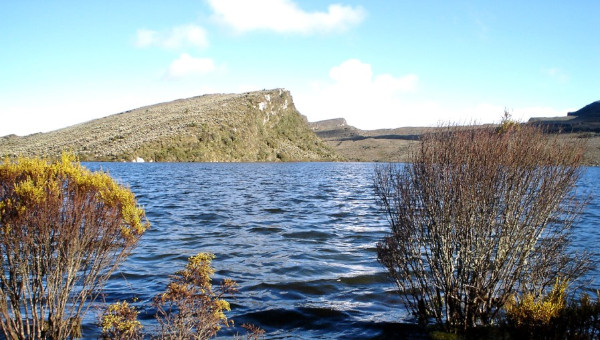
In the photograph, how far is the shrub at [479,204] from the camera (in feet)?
19.7

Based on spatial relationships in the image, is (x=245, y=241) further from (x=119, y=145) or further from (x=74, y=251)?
(x=119, y=145)

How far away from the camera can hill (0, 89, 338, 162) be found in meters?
93.8

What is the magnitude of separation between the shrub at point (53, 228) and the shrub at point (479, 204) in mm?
4366

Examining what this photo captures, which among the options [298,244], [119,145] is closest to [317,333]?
[298,244]

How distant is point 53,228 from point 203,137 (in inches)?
4040

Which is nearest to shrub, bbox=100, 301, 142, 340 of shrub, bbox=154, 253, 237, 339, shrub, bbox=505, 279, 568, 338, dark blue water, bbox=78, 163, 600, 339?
shrub, bbox=154, 253, 237, 339

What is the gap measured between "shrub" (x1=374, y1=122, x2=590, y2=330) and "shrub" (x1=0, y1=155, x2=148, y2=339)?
437 cm

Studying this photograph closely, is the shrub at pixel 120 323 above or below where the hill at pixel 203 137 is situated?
below

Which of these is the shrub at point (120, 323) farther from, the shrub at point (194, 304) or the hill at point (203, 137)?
the hill at point (203, 137)

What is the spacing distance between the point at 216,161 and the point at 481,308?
335 ft

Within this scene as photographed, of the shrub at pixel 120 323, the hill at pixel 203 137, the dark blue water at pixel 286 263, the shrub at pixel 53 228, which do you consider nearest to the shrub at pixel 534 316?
the dark blue water at pixel 286 263

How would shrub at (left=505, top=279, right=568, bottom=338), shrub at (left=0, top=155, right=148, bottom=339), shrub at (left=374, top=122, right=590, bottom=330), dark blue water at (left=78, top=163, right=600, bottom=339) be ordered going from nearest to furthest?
shrub at (left=0, top=155, right=148, bottom=339) < shrub at (left=505, top=279, right=568, bottom=338) < shrub at (left=374, top=122, right=590, bottom=330) < dark blue water at (left=78, top=163, right=600, bottom=339)

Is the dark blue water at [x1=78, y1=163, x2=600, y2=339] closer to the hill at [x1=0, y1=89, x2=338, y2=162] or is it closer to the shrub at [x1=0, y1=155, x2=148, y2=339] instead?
the shrub at [x1=0, y1=155, x2=148, y2=339]

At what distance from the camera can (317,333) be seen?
7.45 metres
